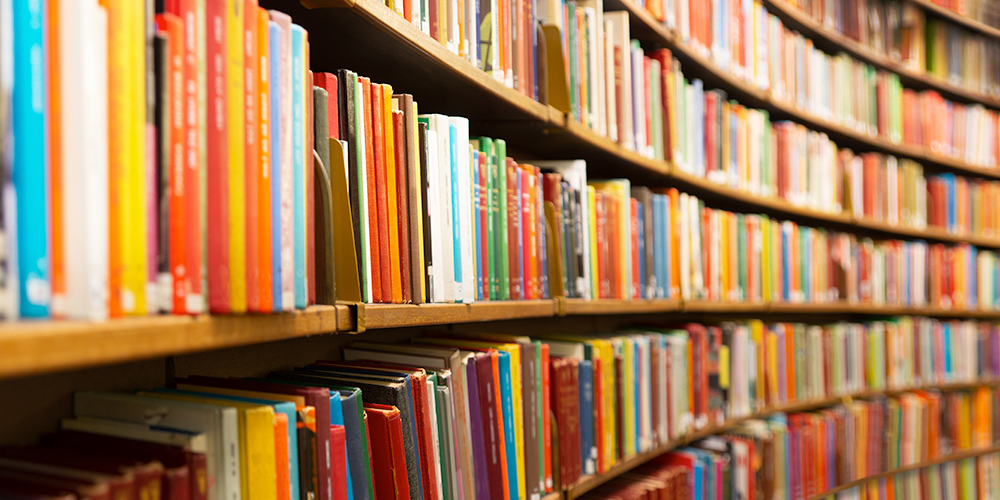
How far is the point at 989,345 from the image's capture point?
3600 millimetres

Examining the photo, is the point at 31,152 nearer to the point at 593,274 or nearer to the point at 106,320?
the point at 106,320

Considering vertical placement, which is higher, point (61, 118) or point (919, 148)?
point (919, 148)

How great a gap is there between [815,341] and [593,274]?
5.05 ft

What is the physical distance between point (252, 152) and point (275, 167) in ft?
0.14

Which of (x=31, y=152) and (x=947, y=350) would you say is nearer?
(x=31, y=152)

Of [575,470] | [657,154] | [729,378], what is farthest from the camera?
[729,378]

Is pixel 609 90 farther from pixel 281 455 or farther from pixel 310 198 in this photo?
pixel 281 455

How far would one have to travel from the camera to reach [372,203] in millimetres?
1022

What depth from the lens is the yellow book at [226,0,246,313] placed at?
706mm

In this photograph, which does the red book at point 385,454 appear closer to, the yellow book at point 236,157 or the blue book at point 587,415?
the yellow book at point 236,157

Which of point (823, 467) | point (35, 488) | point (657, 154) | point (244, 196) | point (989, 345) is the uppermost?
point (657, 154)

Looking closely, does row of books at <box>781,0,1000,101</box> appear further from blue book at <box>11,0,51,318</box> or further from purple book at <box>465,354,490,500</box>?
blue book at <box>11,0,51,318</box>

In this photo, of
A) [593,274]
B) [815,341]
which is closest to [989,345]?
[815,341]

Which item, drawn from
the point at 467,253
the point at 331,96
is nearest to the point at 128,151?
the point at 331,96
